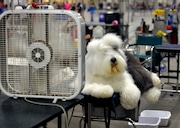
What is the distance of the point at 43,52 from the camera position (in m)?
2.10

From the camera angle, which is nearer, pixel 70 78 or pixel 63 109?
pixel 63 109

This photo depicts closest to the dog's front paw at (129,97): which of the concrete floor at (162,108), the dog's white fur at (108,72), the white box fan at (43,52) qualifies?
the dog's white fur at (108,72)

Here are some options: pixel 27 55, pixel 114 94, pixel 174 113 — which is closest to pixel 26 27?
pixel 27 55

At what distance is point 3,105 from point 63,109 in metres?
0.36

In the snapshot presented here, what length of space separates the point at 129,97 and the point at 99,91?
0.22m

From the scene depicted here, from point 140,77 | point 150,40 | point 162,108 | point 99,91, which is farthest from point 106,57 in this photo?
point 150,40

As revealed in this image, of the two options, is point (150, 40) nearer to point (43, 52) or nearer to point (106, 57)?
point (106, 57)

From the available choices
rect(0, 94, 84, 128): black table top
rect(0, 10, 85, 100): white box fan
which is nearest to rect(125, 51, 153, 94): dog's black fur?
rect(0, 94, 84, 128): black table top

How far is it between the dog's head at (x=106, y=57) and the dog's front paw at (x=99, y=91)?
0.10 m

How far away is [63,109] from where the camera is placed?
6.45ft

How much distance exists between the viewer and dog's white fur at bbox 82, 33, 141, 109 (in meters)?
2.40

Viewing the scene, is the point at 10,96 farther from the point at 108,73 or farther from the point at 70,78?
the point at 108,73

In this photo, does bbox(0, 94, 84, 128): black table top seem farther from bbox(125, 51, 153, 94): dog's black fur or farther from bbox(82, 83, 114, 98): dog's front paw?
bbox(125, 51, 153, 94): dog's black fur

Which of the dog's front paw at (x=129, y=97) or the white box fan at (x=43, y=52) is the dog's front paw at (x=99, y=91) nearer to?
the dog's front paw at (x=129, y=97)
